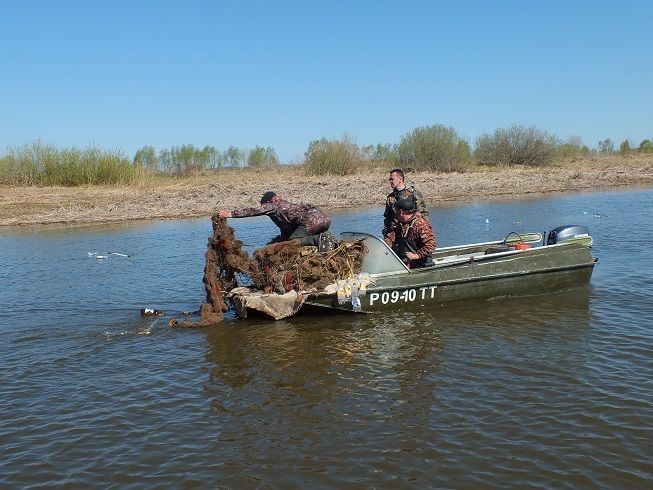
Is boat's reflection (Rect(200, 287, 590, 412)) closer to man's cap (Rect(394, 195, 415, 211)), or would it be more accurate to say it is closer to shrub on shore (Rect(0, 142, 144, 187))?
man's cap (Rect(394, 195, 415, 211))

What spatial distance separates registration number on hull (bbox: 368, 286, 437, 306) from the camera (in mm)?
8828

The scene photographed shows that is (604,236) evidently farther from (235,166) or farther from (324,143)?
(235,166)

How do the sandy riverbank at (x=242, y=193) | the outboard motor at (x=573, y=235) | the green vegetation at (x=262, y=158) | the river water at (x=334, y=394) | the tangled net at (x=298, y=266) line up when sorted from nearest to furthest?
1. the river water at (x=334, y=394)
2. the tangled net at (x=298, y=266)
3. the outboard motor at (x=573, y=235)
4. the sandy riverbank at (x=242, y=193)
5. the green vegetation at (x=262, y=158)

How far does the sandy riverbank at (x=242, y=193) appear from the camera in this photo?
25.2 meters

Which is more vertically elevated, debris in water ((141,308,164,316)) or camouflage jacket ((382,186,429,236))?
camouflage jacket ((382,186,429,236))

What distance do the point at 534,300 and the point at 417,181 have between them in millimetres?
24242

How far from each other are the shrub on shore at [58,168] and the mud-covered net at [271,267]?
26.8 metres

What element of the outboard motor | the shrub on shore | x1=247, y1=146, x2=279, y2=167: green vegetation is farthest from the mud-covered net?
x1=247, y1=146, x2=279, y2=167: green vegetation

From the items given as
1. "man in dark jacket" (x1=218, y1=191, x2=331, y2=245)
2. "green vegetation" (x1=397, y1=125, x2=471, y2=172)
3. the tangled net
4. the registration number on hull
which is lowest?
the registration number on hull

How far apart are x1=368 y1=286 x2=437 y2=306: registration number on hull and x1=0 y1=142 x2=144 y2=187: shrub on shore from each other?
27979mm

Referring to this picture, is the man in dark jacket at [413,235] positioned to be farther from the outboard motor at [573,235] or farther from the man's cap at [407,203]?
the outboard motor at [573,235]

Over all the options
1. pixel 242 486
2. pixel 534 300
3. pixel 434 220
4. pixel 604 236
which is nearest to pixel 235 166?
pixel 434 220

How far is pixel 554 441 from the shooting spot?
4941 mm

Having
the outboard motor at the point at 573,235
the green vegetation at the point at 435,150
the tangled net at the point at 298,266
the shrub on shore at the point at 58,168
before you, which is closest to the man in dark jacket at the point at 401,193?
the tangled net at the point at 298,266
